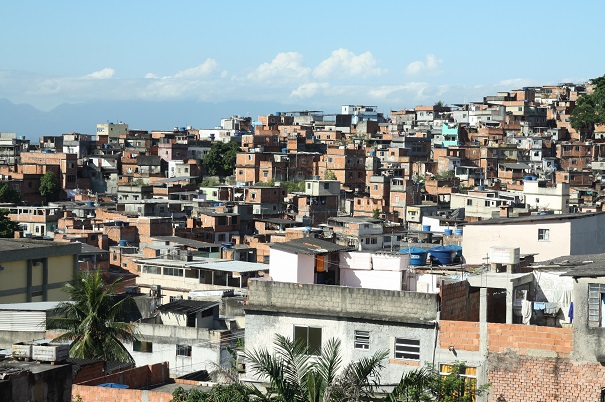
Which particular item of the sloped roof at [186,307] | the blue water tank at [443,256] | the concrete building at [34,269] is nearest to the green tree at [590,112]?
the blue water tank at [443,256]

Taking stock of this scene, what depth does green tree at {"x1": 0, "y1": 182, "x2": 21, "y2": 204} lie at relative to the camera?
7156cm

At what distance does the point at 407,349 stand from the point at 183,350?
285 inches

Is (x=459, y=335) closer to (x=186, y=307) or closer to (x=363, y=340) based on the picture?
(x=363, y=340)

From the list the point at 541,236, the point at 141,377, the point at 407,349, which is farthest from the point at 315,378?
the point at 541,236

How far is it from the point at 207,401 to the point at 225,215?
4380 cm

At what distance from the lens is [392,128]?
101812mm

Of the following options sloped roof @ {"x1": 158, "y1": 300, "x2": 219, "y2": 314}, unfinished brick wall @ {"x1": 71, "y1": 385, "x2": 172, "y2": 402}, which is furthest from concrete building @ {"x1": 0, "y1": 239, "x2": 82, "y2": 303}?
unfinished brick wall @ {"x1": 71, "y1": 385, "x2": 172, "y2": 402}

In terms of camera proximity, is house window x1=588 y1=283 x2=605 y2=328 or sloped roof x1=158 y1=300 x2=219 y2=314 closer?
house window x1=588 y1=283 x2=605 y2=328

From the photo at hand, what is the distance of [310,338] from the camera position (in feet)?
55.4

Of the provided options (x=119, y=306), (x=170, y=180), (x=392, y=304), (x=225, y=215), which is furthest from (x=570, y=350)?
(x=170, y=180)

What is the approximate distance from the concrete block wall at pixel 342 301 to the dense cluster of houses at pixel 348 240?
23 millimetres

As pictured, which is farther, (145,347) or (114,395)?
(145,347)

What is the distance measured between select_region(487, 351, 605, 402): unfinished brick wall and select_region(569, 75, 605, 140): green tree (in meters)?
80.1

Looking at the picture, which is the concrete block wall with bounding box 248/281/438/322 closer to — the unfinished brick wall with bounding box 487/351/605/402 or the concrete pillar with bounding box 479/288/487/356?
the concrete pillar with bounding box 479/288/487/356
